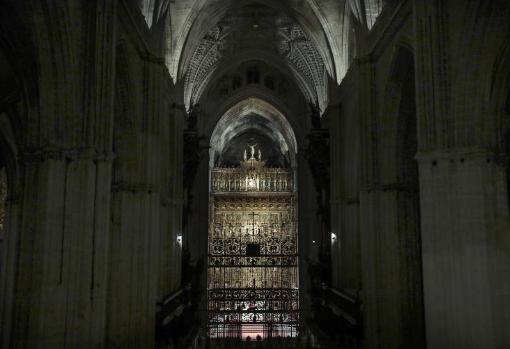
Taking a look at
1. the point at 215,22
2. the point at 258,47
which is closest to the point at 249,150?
the point at 258,47

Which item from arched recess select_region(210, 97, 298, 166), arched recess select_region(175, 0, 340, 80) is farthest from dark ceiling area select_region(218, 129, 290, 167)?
arched recess select_region(175, 0, 340, 80)

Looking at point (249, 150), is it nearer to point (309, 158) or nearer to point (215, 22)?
point (309, 158)

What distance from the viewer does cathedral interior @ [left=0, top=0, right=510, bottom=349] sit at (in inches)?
395

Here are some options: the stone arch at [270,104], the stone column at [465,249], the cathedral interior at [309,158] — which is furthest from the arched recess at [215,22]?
the stone column at [465,249]

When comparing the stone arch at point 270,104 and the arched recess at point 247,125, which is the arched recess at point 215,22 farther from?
the arched recess at point 247,125

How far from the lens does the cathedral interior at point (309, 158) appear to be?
1004 centimetres

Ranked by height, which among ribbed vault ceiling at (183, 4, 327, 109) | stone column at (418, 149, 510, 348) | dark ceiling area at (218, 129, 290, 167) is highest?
ribbed vault ceiling at (183, 4, 327, 109)

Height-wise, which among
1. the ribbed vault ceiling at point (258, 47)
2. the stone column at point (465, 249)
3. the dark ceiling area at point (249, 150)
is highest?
the ribbed vault ceiling at point (258, 47)

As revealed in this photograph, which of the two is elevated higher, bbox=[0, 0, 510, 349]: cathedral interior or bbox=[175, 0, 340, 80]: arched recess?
bbox=[175, 0, 340, 80]: arched recess

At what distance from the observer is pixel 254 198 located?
35.1 metres

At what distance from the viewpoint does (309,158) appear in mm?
23828

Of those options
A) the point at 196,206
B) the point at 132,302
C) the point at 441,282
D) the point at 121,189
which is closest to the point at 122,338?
the point at 132,302

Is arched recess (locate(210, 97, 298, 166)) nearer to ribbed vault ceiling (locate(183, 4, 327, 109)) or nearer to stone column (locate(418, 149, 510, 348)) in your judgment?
ribbed vault ceiling (locate(183, 4, 327, 109))

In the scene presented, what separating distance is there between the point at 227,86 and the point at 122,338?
65.6 feet
